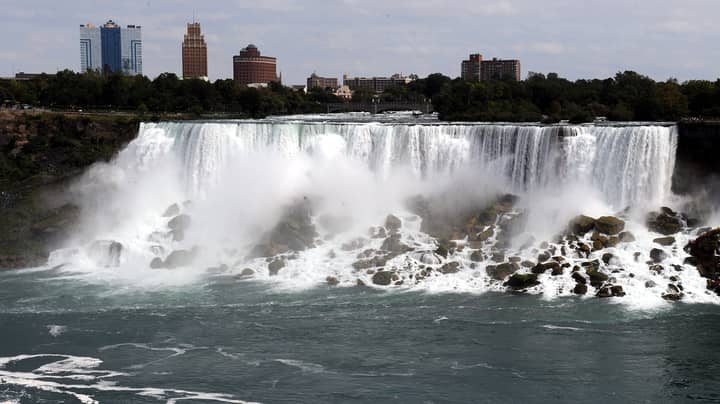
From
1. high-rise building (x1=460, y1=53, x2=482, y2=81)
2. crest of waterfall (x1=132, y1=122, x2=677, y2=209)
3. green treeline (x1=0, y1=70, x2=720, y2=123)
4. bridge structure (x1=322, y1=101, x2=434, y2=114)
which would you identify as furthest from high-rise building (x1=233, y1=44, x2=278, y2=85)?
crest of waterfall (x1=132, y1=122, x2=677, y2=209)

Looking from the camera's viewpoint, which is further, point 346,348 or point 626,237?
point 626,237

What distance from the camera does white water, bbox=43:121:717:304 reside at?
3073cm

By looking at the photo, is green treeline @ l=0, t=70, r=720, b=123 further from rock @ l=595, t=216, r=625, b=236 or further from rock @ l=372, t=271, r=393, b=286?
rock @ l=372, t=271, r=393, b=286

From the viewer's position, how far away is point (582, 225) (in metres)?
30.4

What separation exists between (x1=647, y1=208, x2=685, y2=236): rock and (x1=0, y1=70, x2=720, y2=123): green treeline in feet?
54.1

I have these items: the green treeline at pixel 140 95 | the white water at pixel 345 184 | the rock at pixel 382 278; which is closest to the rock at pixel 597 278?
the white water at pixel 345 184

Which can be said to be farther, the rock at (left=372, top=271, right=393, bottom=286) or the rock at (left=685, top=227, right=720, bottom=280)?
the rock at (left=372, top=271, right=393, bottom=286)

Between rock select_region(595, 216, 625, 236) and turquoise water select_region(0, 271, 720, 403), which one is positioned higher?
rock select_region(595, 216, 625, 236)

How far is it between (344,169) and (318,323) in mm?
14281

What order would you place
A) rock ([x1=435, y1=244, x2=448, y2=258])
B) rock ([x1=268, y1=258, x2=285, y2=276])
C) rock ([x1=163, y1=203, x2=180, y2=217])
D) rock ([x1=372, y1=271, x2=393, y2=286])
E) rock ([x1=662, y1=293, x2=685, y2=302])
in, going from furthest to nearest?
rock ([x1=163, y1=203, x2=180, y2=217]) < rock ([x1=268, y1=258, x2=285, y2=276]) < rock ([x1=435, y1=244, x2=448, y2=258]) < rock ([x1=372, y1=271, x2=393, y2=286]) < rock ([x1=662, y1=293, x2=685, y2=302])

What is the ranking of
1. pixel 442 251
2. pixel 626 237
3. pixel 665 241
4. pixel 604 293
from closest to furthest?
1. pixel 604 293
2. pixel 665 241
3. pixel 626 237
4. pixel 442 251

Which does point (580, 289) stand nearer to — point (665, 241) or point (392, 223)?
point (665, 241)

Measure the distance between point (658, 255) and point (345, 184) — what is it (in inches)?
534

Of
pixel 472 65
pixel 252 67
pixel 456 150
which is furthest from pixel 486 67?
pixel 456 150
